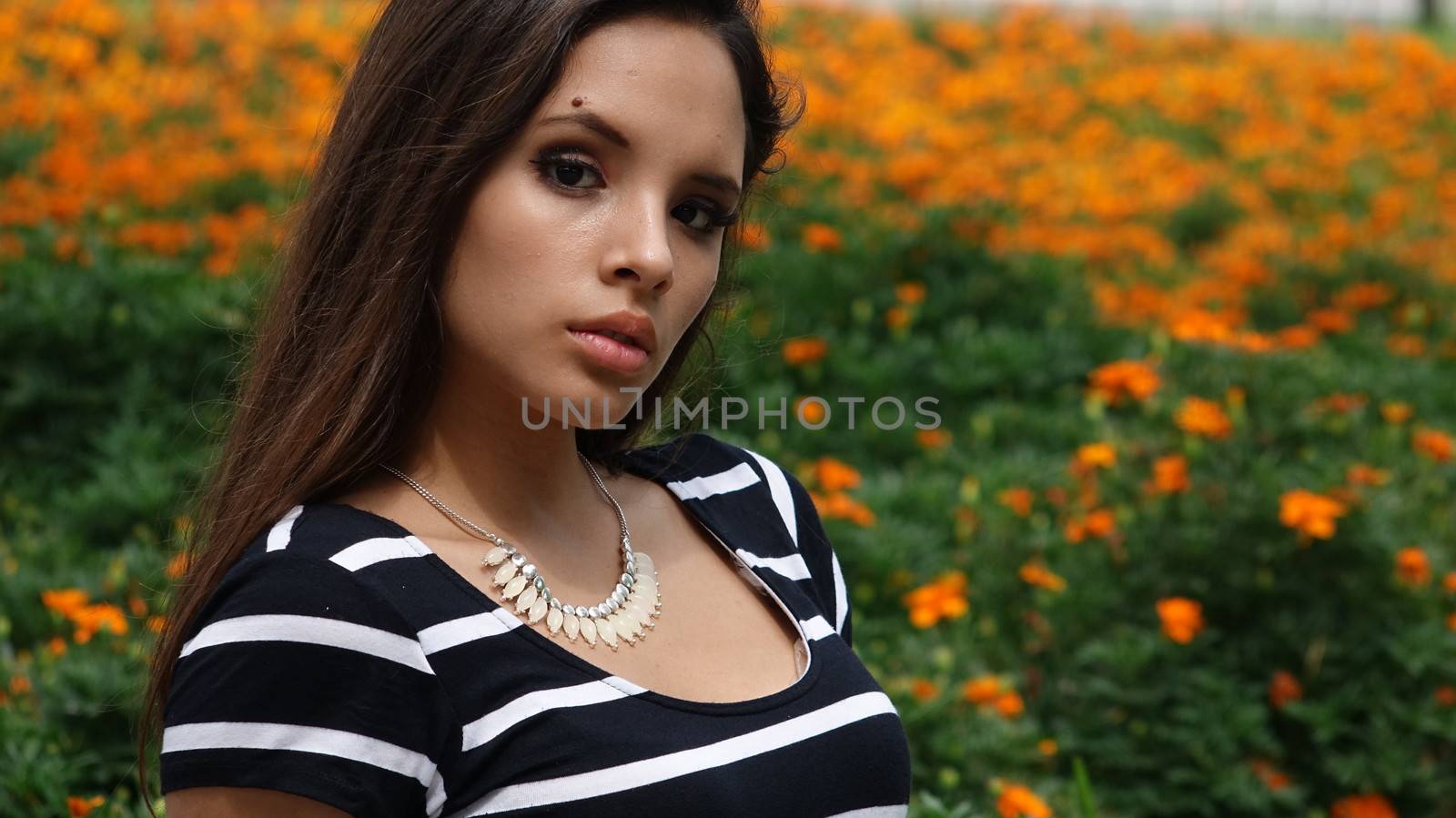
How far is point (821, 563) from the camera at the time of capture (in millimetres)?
1936

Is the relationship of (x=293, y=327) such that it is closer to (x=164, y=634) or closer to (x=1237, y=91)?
(x=164, y=634)

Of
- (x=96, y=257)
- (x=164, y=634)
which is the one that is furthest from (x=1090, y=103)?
(x=164, y=634)

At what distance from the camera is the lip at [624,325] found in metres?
1.42

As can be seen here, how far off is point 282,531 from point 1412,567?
2.57 m

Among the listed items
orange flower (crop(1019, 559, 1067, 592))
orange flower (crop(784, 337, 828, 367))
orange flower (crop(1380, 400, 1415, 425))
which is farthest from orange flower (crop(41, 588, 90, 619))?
orange flower (crop(1380, 400, 1415, 425))

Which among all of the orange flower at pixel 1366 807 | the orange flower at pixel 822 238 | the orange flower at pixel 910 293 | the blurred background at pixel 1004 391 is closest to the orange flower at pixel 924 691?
the blurred background at pixel 1004 391

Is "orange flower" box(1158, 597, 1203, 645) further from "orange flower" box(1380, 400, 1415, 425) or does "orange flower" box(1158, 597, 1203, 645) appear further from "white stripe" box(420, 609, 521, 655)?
"white stripe" box(420, 609, 521, 655)

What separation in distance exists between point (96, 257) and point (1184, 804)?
3.13 metres

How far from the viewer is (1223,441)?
11.5 ft

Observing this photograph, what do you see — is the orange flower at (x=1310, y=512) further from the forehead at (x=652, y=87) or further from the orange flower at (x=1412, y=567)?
the forehead at (x=652, y=87)

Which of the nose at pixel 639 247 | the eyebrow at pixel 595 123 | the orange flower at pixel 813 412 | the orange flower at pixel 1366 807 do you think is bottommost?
the orange flower at pixel 1366 807

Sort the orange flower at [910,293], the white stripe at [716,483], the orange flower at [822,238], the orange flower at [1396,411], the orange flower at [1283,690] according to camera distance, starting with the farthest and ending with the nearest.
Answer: the orange flower at [822,238], the orange flower at [910,293], the orange flower at [1396,411], the orange flower at [1283,690], the white stripe at [716,483]

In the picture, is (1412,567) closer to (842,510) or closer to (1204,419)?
(1204,419)

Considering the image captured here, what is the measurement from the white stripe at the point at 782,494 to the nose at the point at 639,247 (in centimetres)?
52
